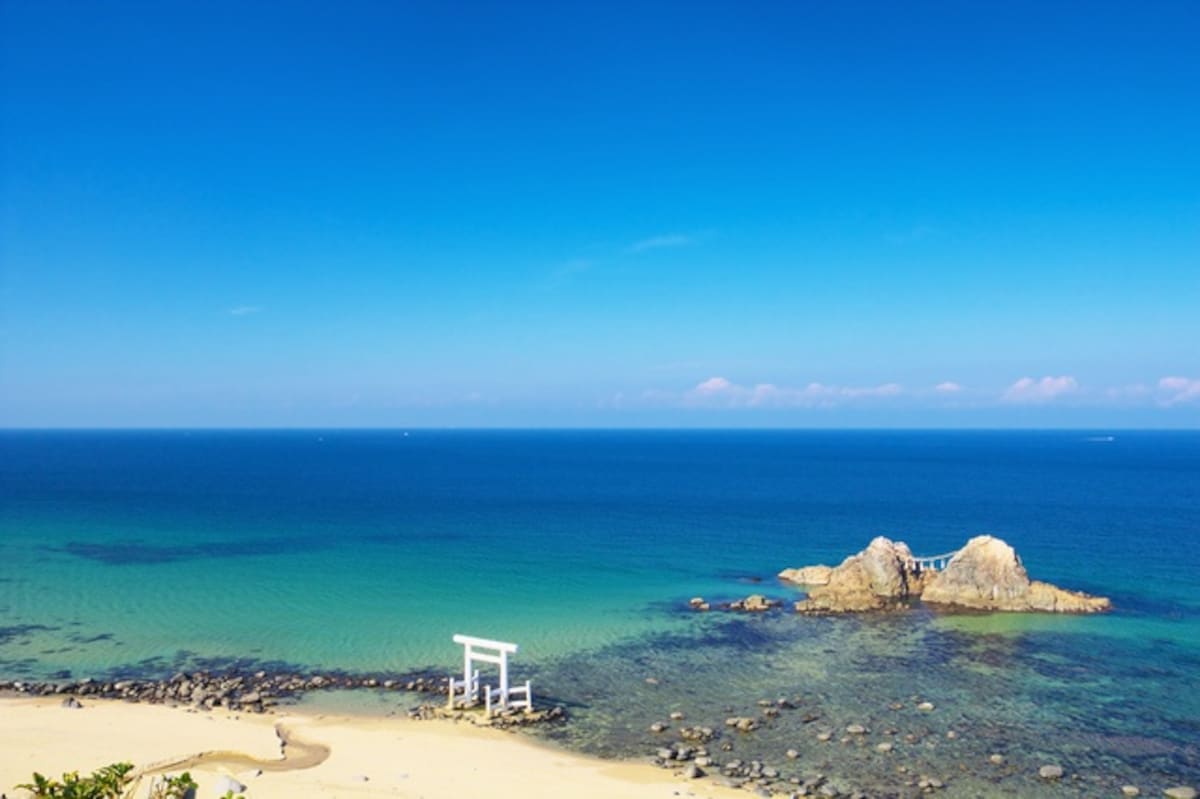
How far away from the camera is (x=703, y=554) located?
65.8 m

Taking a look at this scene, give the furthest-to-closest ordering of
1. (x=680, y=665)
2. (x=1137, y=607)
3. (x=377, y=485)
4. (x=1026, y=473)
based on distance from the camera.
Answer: (x=1026, y=473)
(x=377, y=485)
(x=1137, y=607)
(x=680, y=665)

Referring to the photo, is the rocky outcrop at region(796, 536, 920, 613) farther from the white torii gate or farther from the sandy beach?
the sandy beach

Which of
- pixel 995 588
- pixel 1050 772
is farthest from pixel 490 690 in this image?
pixel 995 588

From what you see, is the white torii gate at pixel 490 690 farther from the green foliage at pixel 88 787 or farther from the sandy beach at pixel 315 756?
the green foliage at pixel 88 787

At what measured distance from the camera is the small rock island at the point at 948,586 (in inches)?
1871

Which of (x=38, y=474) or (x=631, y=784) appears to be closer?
(x=631, y=784)

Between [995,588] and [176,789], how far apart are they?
151ft

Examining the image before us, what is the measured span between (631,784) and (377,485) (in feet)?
377

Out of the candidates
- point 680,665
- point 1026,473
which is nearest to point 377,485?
point 680,665

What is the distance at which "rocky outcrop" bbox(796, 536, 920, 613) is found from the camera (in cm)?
4850

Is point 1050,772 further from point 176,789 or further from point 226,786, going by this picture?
point 176,789

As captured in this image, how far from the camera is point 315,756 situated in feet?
84.0

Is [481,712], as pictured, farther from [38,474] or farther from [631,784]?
[38,474]

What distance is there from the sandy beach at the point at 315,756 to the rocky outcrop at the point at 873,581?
86.0 feet
